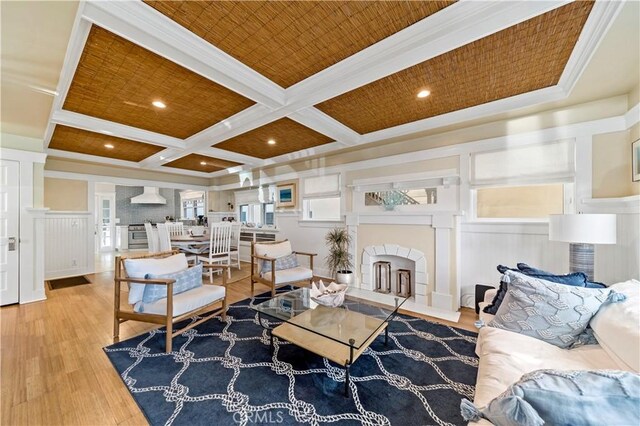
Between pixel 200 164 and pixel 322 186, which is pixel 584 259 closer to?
pixel 322 186

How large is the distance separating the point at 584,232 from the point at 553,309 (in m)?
0.91

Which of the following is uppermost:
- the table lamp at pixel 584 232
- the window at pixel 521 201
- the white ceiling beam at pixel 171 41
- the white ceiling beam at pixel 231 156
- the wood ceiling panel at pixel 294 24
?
the wood ceiling panel at pixel 294 24

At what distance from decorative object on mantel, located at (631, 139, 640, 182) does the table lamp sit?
572 mm

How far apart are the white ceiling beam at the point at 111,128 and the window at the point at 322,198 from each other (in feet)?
7.78

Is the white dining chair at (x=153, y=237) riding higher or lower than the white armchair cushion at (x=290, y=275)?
higher

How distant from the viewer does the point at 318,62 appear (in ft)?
6.61

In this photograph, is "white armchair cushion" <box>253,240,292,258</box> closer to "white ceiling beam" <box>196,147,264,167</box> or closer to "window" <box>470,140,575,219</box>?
"white ceiling beam" <box>196,147,264,167</box>

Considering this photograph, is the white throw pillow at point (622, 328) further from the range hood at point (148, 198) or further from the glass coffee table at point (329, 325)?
the range hood at point (148, 198)

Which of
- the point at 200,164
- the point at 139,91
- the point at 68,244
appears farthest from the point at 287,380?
the point at 68,244

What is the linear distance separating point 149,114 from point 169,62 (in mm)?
1354

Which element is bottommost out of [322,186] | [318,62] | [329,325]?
[329,325]

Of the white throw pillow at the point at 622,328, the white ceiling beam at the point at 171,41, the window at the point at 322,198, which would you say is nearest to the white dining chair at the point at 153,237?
the window at the point at 322,198

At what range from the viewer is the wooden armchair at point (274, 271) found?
11.4ft

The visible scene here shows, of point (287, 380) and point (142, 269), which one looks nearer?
point (287, 380)
